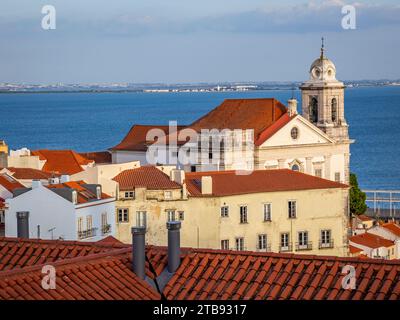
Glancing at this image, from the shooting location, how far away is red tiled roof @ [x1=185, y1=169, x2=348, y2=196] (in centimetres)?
4456

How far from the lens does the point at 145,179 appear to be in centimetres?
4431

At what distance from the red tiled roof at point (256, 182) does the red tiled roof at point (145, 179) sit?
0.77 m

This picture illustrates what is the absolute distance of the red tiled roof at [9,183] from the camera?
139 feet

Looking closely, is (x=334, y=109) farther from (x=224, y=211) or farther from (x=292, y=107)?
(x=224, y=211)

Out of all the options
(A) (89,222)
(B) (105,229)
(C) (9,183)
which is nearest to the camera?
(A) (89,222)

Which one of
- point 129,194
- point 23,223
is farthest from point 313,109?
point 23,223

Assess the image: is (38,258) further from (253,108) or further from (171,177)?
(253,108)

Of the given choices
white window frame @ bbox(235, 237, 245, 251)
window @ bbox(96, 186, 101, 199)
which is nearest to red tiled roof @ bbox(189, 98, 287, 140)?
white window frame @ bbox(235, 237, 245, 251)

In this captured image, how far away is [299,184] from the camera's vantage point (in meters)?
46.5

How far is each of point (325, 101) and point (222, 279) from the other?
159 feet

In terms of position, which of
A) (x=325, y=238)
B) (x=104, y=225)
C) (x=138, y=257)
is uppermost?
(x=138, y=257)

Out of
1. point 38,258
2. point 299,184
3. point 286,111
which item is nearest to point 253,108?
Result: point 286,111

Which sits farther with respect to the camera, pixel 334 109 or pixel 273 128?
pixel 334 109
